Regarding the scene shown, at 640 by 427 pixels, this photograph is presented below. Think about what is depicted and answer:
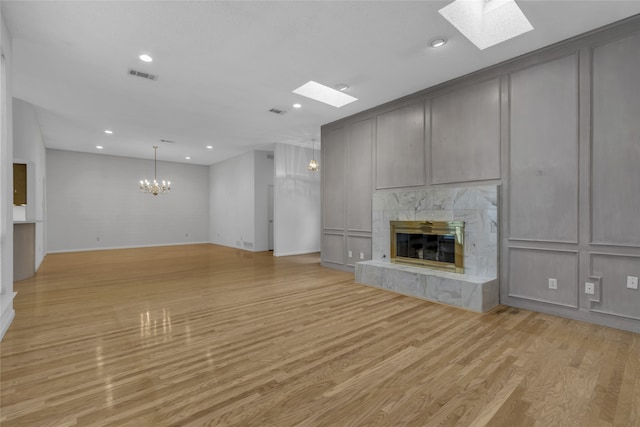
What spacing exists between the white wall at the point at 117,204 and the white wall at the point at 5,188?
25.7 feet

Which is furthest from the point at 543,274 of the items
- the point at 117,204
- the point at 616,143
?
the point at 117,204

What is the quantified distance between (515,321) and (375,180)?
3190 millimetres

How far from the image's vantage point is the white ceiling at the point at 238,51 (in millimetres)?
2924

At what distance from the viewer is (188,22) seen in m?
3.08

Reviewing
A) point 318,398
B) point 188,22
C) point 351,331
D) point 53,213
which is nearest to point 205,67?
point 188,22

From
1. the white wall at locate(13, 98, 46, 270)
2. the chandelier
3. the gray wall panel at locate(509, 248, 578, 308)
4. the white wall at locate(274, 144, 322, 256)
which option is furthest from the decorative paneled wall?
the chandelier

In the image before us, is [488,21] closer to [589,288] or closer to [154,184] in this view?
[589,288]

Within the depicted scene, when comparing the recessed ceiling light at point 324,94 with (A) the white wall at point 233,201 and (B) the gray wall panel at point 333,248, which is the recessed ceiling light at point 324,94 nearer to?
(B) the gray wall panel at point 333,248

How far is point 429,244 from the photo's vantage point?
15.3 feet

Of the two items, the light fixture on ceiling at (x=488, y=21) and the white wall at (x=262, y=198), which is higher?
the light fixture on ceiling at (x=488, y=21)

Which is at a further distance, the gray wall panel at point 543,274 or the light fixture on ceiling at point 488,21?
the gray wall panel at point 543,274

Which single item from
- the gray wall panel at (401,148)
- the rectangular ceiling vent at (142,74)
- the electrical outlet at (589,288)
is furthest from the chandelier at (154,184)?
the electrical outlet at (589,288)

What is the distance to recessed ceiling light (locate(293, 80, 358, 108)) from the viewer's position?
5.00m

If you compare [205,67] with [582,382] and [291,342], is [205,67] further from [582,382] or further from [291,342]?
[582,382]
